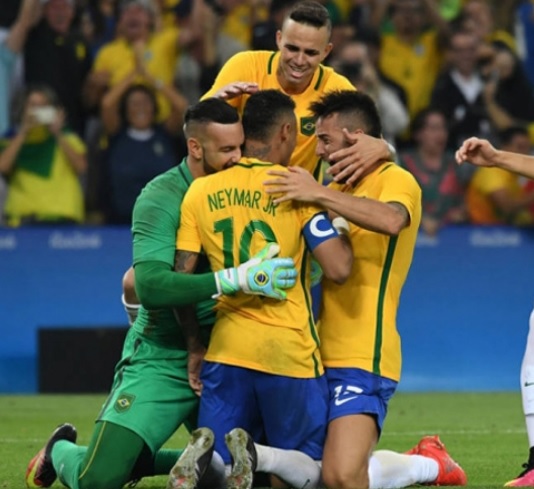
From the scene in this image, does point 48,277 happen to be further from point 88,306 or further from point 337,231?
point 337,231

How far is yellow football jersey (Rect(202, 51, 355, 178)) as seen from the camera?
27.8 feet

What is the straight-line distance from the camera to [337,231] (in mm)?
7230

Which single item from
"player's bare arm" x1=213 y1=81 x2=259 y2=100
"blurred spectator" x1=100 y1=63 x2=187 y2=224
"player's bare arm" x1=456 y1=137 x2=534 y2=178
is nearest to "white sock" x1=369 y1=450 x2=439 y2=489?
"player's bare arm" x1=456 y1=137 x2=534 y2=178

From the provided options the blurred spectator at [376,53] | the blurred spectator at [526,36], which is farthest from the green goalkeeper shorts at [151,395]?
the blurred spectator at [526,36]

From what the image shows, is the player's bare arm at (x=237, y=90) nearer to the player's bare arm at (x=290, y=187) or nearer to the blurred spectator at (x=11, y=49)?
the player's bare arm at (x=290, y=187)

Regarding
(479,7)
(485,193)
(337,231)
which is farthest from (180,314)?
(479,7)

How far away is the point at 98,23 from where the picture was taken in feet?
50.5

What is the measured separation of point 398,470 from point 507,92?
883 cm

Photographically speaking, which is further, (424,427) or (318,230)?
(424,427)

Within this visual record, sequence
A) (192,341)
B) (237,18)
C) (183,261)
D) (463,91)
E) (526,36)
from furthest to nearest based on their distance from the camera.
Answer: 1. (526,36)
2. (463,91)
3. (237,18)
4. (192,341)
5. (183,261)

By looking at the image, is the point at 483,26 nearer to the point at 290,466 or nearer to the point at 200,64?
the point at 200,64

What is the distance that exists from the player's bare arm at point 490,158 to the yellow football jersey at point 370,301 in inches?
11.9

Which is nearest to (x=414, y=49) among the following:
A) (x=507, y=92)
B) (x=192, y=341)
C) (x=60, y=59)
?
(x=507, y=92)

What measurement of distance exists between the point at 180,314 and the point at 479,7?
972 centimetres
